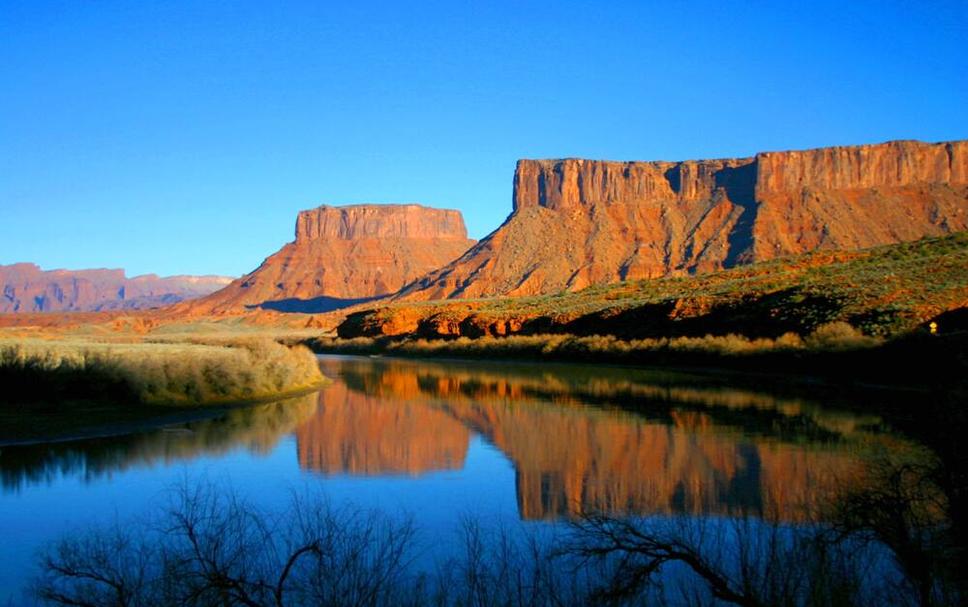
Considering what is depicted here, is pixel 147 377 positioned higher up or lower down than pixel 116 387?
higher up

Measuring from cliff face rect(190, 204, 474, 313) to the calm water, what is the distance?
128 metres

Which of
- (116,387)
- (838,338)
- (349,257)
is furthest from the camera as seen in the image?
Result: (349,257)

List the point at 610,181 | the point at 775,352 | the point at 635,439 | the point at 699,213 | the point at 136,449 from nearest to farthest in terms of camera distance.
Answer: the point at 136,449
the point at 635,439
the point at 775,352
the point at 699,213
the point at 610,181

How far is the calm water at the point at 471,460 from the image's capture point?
11.7m

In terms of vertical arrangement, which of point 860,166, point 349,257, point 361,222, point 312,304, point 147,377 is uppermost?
point 361,222

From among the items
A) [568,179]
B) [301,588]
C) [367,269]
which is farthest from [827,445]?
[367,269]

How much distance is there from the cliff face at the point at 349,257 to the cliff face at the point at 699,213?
2858cm

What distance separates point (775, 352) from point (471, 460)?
19753 mm

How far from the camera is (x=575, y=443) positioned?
17.8 meters

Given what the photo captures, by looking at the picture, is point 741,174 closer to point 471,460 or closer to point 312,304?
point 312,304

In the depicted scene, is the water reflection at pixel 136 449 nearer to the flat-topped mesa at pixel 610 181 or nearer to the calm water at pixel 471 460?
the calm water at pixel 471 460

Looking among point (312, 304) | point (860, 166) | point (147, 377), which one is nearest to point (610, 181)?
point (860, 166)

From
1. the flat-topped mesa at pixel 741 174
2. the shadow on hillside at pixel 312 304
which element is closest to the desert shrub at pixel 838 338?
the flat-topped mesa at pixel 741 174

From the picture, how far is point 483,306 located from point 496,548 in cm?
6374
